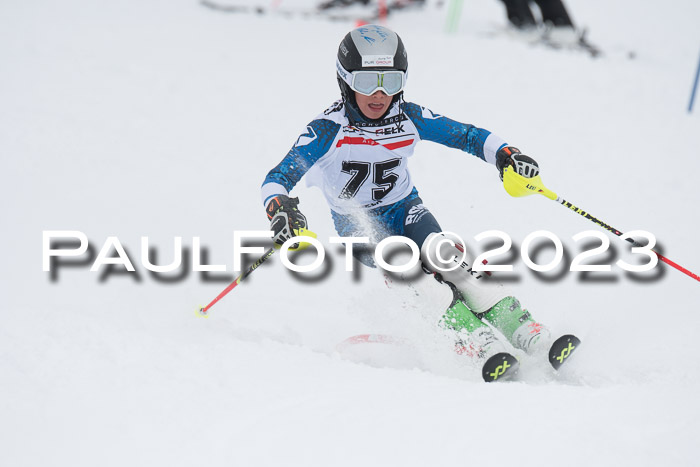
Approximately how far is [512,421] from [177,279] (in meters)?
2.94

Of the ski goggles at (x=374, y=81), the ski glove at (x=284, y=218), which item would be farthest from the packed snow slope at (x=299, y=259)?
the ski goggles at (x=374, y=81)

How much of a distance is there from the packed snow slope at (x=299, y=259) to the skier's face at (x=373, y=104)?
1.04 m

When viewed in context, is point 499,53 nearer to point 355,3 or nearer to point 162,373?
point 355,3

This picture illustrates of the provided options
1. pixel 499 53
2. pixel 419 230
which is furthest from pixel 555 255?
pixel 499 53

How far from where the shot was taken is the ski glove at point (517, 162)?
3736 mm

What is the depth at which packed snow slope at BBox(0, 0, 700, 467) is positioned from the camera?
2.53m

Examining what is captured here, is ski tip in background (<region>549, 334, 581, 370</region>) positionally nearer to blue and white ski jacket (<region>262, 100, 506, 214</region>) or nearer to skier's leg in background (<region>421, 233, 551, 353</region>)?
skier's leg in background (<region>421, 233, 551, 353</region>)

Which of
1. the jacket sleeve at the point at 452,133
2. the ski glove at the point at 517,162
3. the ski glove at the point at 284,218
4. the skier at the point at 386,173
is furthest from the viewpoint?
the jacket sleeve at the point at 452,133

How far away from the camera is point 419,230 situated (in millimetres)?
3898

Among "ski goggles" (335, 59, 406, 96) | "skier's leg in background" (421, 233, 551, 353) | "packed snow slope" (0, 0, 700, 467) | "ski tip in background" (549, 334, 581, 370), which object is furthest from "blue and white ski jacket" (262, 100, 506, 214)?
"ski tip in background" (549, 334, 581, 370)

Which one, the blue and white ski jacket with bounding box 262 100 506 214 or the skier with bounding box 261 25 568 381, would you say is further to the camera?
the blue and white ski jacket with bounding box 262 100 506 214

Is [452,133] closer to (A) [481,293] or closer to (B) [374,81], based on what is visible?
(B) [374,81]

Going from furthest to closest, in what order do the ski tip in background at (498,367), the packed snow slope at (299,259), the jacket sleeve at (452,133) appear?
the jacket sleeve at (452,133), the ski tip in background at (498,367), the packed snow slope at (299,259)

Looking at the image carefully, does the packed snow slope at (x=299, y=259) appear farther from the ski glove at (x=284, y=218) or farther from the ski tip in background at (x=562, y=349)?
the ski glove at (x=284, y=218)
